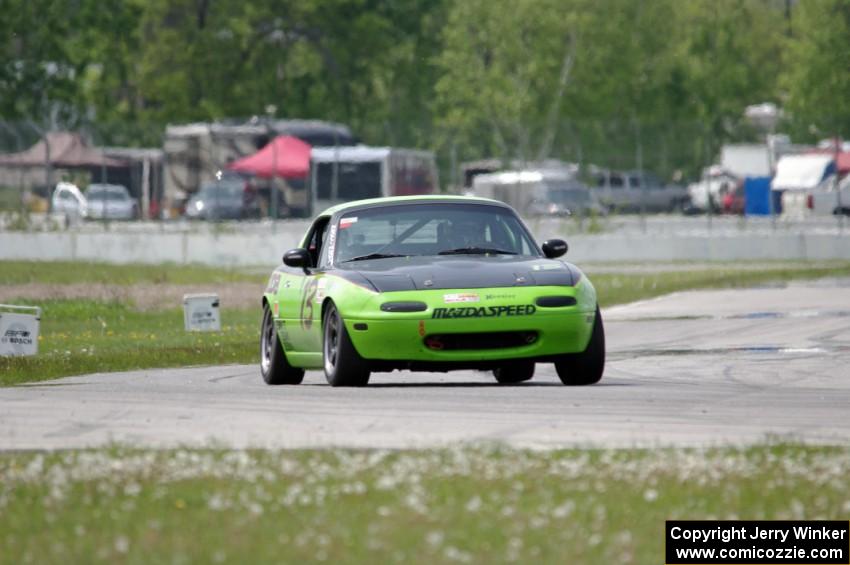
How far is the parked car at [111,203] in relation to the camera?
46.0m

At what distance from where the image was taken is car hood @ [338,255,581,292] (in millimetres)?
13516

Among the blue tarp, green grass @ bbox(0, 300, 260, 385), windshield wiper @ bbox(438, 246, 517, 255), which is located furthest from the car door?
the blue tarp

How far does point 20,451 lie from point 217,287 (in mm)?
23462

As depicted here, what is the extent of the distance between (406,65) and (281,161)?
3551 cm

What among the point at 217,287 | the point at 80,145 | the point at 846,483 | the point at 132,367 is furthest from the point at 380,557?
the point at 80,145

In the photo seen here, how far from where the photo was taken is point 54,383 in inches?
590

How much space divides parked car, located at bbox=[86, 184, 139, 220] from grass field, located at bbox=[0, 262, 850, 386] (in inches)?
253

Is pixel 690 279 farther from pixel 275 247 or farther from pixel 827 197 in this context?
pixel 827 197

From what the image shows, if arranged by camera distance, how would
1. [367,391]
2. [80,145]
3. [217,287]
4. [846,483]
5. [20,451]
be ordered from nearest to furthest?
[846,483], [20,451], [367,391], [217,287], [80,145]

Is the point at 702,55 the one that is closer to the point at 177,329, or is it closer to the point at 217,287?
the point at 217,287

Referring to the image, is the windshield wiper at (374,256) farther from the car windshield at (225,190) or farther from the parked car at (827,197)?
the car windshield at (225,190)

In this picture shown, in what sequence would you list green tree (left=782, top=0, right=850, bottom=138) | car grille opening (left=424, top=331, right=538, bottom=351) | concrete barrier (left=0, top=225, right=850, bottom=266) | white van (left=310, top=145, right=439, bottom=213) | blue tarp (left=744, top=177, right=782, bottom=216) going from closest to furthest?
car grille opening (left=424, top=331, right=538, bottom=351) → concrete barrier (left=0, top=225, right=850, bottom=266) → white van (left=310, top=145, right=439, bottom=213) → blue tarp (left=744, top=177, right=782, bottom=216) → green tree (left=782, top=0, right=850, bottom=138)

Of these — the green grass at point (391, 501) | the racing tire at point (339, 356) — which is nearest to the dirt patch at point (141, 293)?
the racing tire at point (339, 356)

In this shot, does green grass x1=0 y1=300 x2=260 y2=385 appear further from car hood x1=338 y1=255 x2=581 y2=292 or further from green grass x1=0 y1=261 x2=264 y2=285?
green grass x1=0 y1=261 x2=264 y2=285
